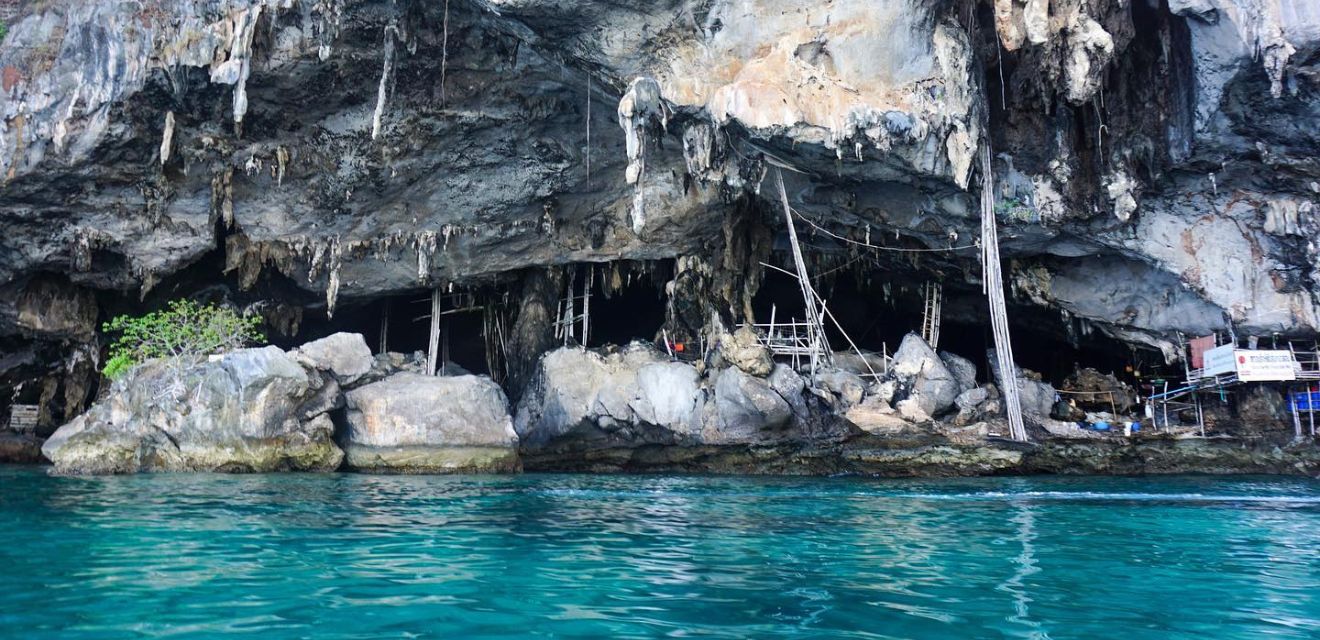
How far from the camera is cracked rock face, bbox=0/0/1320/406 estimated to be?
1423 cm

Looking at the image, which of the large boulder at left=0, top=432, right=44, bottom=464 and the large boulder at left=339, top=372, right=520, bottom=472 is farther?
the large boulder at left=0, top=432, right=44, bottom=464

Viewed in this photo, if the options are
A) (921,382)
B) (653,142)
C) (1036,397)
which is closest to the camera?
(653,142)

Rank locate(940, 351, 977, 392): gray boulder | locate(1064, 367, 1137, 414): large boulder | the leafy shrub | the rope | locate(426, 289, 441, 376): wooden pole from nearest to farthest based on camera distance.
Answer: the leafy shrub < the rope < locate(940, 351, 977, 392): gray boulder < locate(1064, 367, 1137, 414): large boulder < locate(426, 289, 441, 376): wooden pole

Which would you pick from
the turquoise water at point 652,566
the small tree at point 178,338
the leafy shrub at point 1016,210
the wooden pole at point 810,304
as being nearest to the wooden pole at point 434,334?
the small tree at point 178,338

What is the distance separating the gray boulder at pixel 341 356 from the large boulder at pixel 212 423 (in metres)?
0.88

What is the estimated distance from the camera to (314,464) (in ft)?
52.6

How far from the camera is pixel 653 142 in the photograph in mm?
17250

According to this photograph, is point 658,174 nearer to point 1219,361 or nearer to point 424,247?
point 424,247

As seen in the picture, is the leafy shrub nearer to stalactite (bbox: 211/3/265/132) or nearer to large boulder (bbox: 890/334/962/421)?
large boulder (bbox: 890/334/962/421)

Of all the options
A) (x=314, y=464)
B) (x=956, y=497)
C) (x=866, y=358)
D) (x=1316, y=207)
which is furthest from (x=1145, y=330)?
(x=314, y=464)

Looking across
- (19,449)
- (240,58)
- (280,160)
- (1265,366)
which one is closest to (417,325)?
(280,160)

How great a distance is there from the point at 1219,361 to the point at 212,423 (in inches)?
712

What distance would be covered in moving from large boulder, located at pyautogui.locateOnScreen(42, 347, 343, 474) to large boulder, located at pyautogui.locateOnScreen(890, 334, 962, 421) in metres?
10.5

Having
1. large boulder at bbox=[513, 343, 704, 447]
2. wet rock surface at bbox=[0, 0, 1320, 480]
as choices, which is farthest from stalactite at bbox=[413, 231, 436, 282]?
large boulder at bbox=[513, 343, 704, 447]
